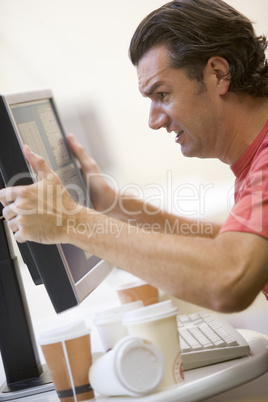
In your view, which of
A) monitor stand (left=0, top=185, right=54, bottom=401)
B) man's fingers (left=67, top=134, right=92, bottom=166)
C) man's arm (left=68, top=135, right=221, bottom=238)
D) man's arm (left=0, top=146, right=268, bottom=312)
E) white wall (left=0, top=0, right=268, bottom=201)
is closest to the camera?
man's arm (left=0, top=146, right=268, bottom=312)

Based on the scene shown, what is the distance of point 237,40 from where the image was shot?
1.33 meters

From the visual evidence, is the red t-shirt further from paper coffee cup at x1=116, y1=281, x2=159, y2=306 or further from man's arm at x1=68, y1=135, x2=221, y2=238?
man's arm at x1=68, y1=135, x2=221, y2=238

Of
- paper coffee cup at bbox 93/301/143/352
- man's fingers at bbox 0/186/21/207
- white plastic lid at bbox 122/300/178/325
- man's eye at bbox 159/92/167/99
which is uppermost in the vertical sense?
man's eye at bbox 159/92/167/99

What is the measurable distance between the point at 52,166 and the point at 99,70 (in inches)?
84.6

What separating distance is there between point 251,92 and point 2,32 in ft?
7.26

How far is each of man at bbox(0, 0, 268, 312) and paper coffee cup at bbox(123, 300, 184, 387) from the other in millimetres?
88

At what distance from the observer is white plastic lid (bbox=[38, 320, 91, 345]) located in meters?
0.85

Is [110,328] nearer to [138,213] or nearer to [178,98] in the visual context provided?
[178,98]

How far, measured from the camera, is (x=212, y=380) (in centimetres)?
87

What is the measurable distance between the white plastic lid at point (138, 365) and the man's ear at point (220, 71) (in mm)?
682

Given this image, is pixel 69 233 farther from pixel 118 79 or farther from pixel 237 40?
pixel 118 79

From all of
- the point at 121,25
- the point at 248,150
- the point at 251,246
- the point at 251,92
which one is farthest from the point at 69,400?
the point at 121,25

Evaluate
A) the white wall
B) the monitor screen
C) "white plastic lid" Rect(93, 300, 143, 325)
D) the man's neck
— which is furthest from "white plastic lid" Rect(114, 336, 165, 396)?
the white wall

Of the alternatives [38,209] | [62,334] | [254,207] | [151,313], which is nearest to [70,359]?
[62,334]
